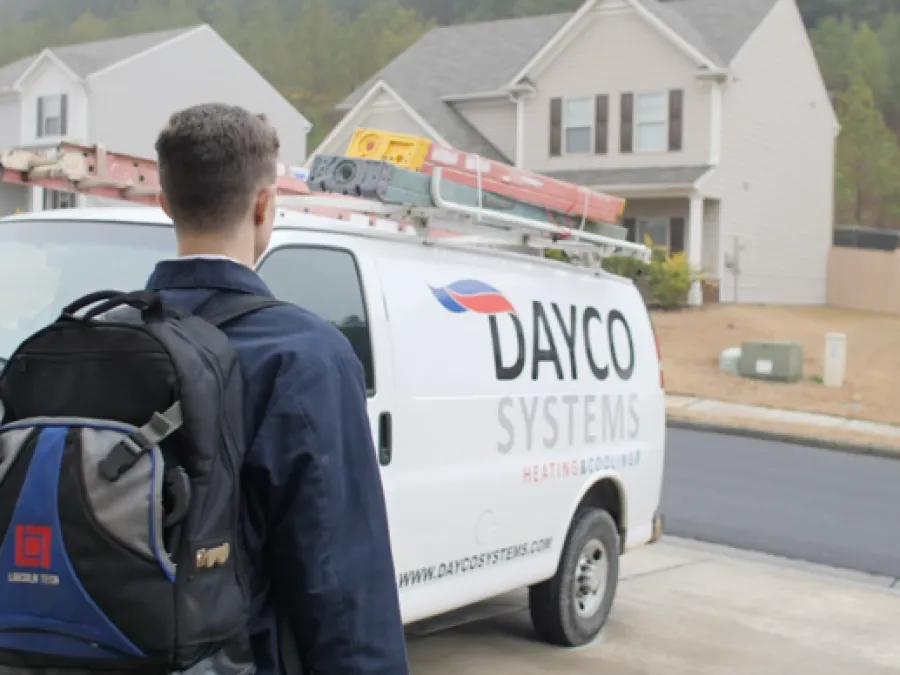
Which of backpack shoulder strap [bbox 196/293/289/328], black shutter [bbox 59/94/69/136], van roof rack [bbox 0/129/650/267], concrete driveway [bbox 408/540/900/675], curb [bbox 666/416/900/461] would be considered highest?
black shutter [bbox 59/94/69/136]

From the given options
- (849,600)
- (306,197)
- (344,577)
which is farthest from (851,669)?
(344,577)

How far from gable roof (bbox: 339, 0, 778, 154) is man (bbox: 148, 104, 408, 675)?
30.9 meters

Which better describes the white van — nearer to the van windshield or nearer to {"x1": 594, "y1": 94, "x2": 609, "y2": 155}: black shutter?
the van windshield

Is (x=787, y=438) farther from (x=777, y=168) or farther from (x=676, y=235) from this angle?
(x=777, y=168)

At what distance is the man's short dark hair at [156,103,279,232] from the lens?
2.22 meters

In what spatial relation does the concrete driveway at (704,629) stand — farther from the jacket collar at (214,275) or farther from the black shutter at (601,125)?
the black shutter at (601,125)

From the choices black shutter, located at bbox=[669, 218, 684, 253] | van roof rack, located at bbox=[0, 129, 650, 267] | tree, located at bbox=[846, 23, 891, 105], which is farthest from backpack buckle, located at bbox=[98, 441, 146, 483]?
tree, located at bbox=[846, 23, 891, 105]

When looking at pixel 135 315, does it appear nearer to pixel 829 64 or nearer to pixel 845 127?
pixel 845 127

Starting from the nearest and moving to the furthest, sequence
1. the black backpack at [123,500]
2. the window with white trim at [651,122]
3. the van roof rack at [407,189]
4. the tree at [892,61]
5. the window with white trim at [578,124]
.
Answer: the black backpack at [123,500] < the van roof rack at [407,189] < the window with white trim at [651,122] < the window with white trim at [578,124] < the tree at [892,61]

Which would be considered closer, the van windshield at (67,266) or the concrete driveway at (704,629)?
the van windshield at (67,266)

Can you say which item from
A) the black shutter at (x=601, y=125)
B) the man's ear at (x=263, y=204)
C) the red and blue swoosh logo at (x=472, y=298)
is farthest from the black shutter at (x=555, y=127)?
the man's ear at (x=263, y=204)

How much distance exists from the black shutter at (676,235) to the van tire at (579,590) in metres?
26.9

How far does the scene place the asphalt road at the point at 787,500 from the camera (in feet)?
34.9

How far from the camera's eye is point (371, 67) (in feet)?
305
